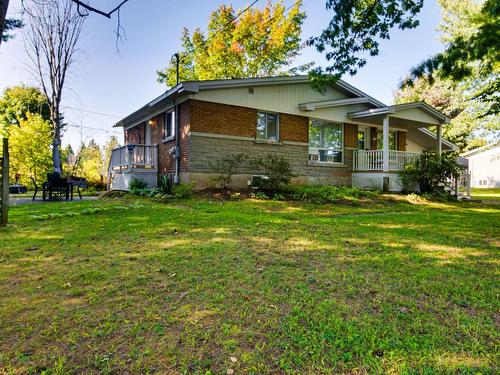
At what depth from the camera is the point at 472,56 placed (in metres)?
7.06

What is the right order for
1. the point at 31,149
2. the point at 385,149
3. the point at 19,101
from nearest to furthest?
the point at 385,149
the point at 31,149
the point at 19,101

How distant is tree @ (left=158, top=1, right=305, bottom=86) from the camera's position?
25156 mm

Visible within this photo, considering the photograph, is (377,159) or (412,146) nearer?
(377,159)

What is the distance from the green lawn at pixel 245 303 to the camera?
1.83 meters

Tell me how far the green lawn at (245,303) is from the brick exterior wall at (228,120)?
706 centimetres

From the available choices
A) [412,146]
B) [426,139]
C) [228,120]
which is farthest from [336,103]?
[426,139]

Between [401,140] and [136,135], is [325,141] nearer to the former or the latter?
[401,140]

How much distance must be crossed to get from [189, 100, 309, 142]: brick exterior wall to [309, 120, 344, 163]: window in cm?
134

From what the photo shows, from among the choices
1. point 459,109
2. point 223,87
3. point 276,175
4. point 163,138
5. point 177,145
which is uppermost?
point 459,109

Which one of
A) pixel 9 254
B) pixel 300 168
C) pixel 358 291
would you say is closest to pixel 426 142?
pixel 300 168

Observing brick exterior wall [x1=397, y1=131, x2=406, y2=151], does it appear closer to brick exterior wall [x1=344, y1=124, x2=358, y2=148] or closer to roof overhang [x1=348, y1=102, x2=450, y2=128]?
roof overhang [x1=348, y1=102, x2=450, y2=128]

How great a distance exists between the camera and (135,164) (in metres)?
13.1

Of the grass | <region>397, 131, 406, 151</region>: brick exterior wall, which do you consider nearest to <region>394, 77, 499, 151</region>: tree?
<region>397, 131, 406, 151</region>: brick exterior wall

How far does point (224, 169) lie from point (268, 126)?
3084 millimetres
